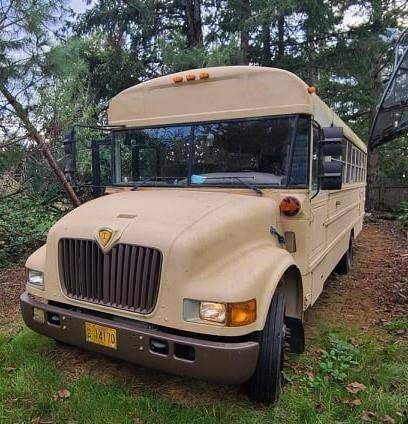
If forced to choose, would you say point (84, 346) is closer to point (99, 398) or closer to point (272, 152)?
point (99, 398)

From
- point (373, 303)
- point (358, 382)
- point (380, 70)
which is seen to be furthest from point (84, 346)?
point (380, 70)

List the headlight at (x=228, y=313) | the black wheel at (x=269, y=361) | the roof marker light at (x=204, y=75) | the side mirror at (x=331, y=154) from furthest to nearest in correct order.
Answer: the roof marker light at (x=204, y=75), the side mirror at (x=331, y=154), the black wheel at (x=269, y=361), the headlight at (x=228, y=313)

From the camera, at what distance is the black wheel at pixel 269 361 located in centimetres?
294

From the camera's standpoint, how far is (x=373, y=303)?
5.57 meters

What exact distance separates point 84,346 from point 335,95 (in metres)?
13.9

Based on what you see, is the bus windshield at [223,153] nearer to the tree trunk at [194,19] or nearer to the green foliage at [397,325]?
the green foliage at [397,325]

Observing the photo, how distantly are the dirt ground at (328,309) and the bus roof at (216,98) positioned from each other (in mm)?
2242

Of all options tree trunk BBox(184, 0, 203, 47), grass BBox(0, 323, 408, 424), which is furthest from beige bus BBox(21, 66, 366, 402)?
tree trunk BBox(184, 0, 203, 47)

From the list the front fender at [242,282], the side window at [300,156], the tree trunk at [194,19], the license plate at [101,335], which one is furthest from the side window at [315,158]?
the tree trunk at [194,19]

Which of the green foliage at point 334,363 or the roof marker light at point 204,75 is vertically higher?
the roof marker light at point 204,75

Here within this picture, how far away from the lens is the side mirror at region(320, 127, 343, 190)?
3258 mm

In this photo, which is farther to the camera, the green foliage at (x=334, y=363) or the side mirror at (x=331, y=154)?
the green foliage at (x=334, y=363)

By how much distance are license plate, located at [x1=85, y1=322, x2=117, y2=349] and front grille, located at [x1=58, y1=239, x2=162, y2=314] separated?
0.53 feet

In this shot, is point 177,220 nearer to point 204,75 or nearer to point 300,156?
point 300,156
